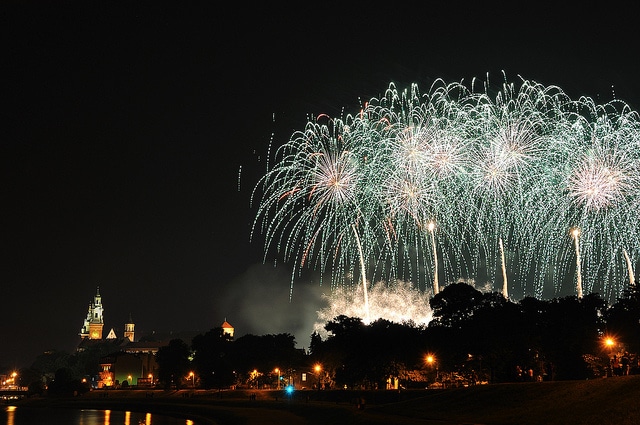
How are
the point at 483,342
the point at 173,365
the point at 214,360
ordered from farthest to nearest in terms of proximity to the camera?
the point at 173,365, the point at 214,360, the point at 483,342

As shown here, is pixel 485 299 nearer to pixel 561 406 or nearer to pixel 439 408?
pixel 439 408

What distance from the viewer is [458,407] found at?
48.2 meters

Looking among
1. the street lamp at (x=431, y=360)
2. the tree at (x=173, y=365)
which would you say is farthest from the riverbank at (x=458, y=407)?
the tree at (x=173, y=365)

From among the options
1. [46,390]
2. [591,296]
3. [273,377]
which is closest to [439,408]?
[591,296]

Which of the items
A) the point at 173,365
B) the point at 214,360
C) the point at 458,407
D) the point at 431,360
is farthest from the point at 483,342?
the point at 173,365

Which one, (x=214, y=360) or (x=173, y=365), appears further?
(x=173, y=365)

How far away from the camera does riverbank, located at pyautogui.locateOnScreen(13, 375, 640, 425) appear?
37.2 m

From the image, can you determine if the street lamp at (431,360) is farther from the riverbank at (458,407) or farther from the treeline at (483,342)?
the riverbank at (458,407)

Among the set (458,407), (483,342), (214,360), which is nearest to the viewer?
(458,407)

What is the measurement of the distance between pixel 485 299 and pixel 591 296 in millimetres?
11269

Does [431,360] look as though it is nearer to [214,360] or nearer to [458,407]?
[458,407]

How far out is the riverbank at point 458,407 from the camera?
122 feet

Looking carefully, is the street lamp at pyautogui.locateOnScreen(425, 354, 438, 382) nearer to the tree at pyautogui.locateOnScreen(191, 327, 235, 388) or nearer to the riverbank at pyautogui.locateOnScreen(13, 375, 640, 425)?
the riverbank at pyautogui.locateOnScreen(13, 375, 640, 425)

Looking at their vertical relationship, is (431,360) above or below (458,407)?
above
